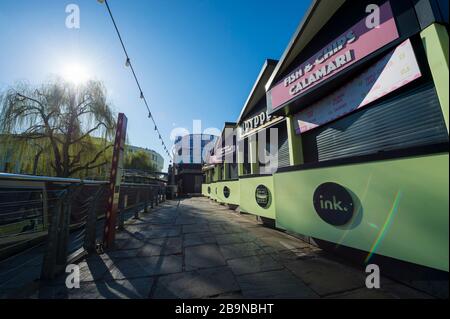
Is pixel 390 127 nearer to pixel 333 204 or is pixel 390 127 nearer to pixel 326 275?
pixel 333 204

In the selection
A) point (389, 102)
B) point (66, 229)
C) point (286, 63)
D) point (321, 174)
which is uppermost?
point (286, 63)

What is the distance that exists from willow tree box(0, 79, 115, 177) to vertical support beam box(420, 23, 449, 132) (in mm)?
13530

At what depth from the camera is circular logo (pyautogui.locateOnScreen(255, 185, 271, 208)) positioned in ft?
14.7

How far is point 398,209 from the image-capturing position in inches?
67.7

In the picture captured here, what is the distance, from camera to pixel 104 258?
269cm

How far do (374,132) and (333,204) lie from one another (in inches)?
66.3

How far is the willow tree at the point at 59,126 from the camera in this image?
351 inches

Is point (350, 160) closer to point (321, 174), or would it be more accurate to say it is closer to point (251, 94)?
point (321, 174)

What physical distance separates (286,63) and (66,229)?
19.5 ft

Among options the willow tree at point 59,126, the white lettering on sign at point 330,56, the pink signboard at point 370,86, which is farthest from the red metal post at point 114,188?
the willow tree at point 59,126

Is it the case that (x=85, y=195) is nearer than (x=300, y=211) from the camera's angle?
No

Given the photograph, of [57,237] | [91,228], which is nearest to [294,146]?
[91,228]

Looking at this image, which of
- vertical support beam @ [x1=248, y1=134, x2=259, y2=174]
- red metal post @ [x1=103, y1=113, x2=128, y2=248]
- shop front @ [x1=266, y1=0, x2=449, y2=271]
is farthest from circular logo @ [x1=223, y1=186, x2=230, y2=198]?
red metal post @ [x1=103, y1=113, x2=128, y2=248]
